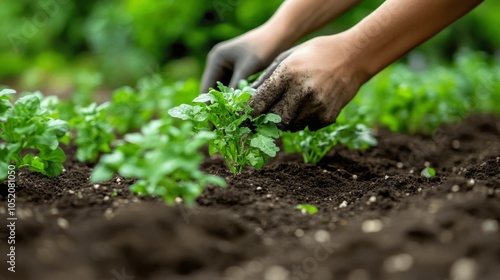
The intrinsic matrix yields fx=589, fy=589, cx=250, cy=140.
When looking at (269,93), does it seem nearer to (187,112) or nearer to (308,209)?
(187,112)

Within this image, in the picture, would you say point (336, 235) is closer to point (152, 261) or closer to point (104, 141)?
point (152, 261)

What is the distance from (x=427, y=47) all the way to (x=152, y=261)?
24.4ft

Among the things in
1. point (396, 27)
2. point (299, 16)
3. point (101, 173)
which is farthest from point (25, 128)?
point (299, 16)

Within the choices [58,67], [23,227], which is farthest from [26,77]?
[23,227]

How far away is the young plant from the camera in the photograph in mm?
2307

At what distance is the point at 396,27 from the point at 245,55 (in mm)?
928

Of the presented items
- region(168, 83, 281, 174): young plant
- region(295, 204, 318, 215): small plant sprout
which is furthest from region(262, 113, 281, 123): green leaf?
A: region(295, 204, 318, 215): small plant sprout

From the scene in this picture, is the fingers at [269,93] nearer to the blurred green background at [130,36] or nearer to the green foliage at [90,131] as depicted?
the green foliage at [90,131]

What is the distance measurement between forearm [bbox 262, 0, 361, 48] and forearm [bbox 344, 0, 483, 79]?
28.8 inches

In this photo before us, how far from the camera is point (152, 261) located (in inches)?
60.3

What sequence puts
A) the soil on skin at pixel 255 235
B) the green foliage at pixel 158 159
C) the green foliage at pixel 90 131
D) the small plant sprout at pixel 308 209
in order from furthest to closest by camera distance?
the green foliage at pixel 90 131 < the small plant sprout at pixel 308 209 < the green foliage at pixel 158 159 < the soil on skin at pixel 255 235

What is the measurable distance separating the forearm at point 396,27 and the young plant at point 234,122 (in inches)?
18.8

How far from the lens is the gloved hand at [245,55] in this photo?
308cm

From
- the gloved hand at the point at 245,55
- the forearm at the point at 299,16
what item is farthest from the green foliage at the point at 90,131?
the forearm at the point at 299,16
